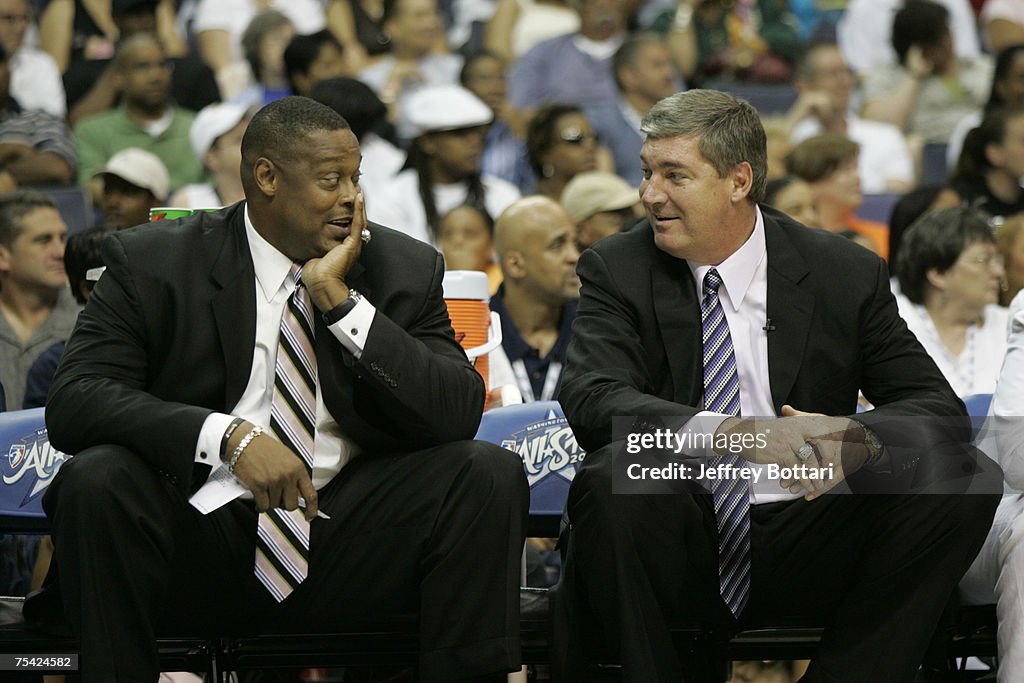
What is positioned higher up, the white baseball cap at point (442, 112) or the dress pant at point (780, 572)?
the white baseball cap at point (442, 112)

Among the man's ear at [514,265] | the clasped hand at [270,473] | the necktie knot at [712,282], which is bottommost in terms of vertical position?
the clasped hand at [270,473]

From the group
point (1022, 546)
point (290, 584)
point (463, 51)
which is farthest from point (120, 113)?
point (1022, 546)

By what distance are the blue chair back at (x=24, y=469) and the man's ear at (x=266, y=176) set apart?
825 mm

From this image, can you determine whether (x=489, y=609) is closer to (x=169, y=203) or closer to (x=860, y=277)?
(x=860, y=277)

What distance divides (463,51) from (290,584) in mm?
7153

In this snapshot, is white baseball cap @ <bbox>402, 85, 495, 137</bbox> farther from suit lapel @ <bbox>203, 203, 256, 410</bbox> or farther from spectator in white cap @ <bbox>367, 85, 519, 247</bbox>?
suit lapel @ <bbox>203, 203, 256, 410</bbox>

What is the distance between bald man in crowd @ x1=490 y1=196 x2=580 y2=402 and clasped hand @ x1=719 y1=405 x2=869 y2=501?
77.3 inches

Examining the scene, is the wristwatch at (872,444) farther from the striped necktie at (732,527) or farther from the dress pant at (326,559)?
the dress pant at (326,559)

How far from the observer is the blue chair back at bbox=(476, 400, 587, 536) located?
3891mm

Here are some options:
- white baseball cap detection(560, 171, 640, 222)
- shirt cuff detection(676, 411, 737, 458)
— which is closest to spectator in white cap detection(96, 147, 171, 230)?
white baseball cap detection(560, 171, 640, 222)

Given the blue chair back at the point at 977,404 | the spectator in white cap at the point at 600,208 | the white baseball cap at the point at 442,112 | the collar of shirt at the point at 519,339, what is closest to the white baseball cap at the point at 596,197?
the spectator in white cap at the point at 600,208

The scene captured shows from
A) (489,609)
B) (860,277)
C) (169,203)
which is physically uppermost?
(169,203)

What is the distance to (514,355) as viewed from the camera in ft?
17.7

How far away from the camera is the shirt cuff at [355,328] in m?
3.35
